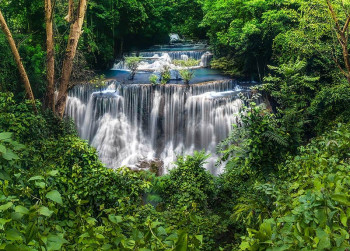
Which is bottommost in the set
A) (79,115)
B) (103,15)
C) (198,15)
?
(79,115)

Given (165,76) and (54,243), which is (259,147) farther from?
(165,76)

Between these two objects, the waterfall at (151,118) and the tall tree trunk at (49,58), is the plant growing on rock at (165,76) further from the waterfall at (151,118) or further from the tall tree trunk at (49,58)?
the tall tree trunk at (49,58)

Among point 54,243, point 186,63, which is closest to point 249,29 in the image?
point 186,63

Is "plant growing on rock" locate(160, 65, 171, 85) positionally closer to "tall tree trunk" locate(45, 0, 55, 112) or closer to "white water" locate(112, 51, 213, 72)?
"white water" locate(112, 51, 213, 72)

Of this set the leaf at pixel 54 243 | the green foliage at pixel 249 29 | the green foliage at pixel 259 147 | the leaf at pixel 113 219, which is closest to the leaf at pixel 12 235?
the leaf at pixel 54 243

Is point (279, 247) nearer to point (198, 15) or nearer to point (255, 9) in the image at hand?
point (255, 9)

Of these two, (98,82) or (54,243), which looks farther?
(98,82)

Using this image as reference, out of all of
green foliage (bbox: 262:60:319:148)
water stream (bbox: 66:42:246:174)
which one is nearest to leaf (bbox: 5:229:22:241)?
green foliage (bbox: 262:60:319:148)

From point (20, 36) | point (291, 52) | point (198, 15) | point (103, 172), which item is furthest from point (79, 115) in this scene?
point (198, 15)
